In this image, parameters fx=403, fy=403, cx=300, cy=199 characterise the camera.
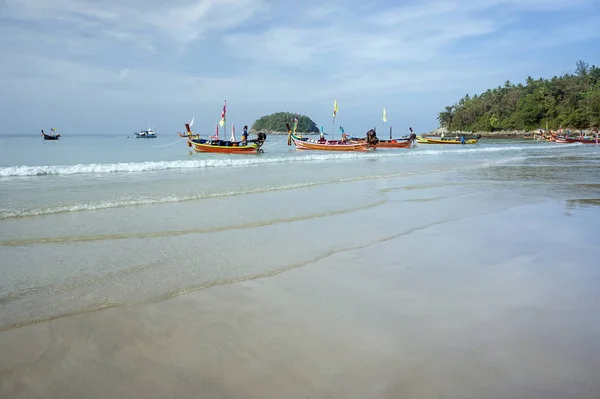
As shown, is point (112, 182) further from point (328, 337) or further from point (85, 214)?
point (328, 337)

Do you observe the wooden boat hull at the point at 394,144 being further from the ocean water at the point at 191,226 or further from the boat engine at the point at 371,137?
the ocean water at the point at 191,226

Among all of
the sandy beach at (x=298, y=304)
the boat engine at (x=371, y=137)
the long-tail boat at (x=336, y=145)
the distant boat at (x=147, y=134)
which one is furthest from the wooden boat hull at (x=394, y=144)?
the distant boat at (x=147, y=134)

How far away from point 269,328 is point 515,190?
12635 millimetres

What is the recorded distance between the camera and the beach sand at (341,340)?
2754 mm

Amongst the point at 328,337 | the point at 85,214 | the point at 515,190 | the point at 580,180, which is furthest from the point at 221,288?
the point at 580,180

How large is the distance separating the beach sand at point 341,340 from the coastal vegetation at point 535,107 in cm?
10956

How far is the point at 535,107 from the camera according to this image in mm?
106438

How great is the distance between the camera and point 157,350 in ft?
10.6

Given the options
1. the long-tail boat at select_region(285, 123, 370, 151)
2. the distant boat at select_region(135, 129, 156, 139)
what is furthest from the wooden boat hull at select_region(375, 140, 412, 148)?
the distant boat at select_region(135, 129, 156, 139)

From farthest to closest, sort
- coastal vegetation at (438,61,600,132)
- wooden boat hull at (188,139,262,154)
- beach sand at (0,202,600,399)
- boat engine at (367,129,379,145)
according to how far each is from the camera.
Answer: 1. coastal vegetation at (438,61,600,132)
2. boat engine at (367,129,379,145)
3. wooden boat hull at (188,139,262,154)
4. beach sand at (0,202,600,399)

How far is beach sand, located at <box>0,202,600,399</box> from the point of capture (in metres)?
2.75

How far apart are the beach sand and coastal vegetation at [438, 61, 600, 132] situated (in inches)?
4313

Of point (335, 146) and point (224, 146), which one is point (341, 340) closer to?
point (224, 146)

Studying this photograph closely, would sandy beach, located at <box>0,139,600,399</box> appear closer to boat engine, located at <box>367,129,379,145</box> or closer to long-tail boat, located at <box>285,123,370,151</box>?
long-tail boat, located at <box>285,123,370,151</box>
